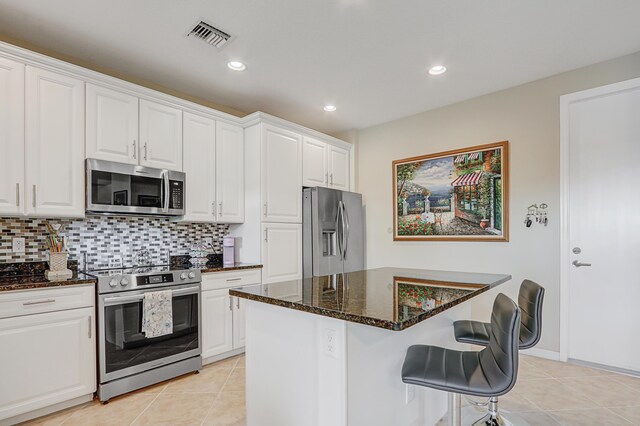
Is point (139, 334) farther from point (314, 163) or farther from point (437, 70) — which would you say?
point (437, 70)

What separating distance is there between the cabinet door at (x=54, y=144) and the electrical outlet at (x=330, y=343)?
7.22 ft

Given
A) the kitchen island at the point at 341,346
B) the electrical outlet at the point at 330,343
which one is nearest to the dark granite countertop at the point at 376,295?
the kitchen island at the point at 341,346

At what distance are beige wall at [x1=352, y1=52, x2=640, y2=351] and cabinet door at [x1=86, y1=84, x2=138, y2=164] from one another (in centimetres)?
298

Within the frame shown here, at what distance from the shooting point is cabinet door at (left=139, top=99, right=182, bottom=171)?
2939 mm

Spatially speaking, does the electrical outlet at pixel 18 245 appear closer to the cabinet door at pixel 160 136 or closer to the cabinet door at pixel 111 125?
the cabinet door at pixel 111 125

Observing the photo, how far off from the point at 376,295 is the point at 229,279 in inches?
77.7

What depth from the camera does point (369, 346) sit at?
1.51 metres

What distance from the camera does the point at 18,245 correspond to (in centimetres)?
254

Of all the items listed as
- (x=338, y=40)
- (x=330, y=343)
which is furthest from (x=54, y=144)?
A: (x=330, y=343)

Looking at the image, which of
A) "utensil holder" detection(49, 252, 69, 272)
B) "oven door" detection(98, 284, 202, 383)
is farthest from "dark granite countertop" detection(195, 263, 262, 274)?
"utensil holder" detection(49, 252, 69, 272)

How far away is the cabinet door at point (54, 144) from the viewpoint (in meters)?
2.37

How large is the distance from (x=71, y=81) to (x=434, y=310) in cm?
293

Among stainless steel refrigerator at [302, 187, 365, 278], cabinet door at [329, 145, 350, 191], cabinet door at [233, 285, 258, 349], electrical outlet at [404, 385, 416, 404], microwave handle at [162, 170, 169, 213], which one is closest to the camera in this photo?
electrical outlet at [404, 385, 416, 404]

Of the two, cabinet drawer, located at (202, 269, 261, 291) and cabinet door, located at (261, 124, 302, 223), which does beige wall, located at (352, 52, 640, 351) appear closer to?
cabinet door, located at (261, 124, 302, 223)
